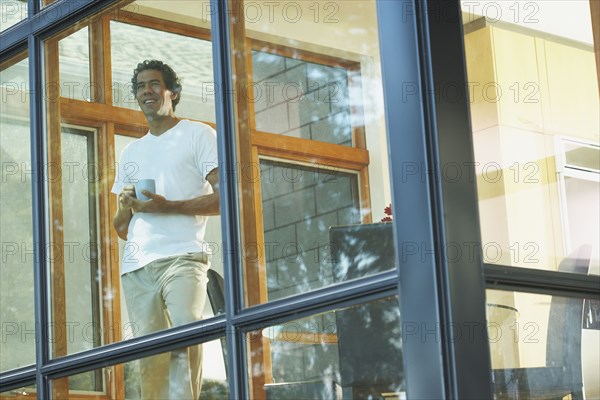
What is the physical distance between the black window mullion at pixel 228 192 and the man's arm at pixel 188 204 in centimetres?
3

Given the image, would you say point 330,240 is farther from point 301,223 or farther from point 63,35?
point 63,35

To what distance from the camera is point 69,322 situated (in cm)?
278

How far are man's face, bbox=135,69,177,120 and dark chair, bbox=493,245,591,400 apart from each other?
1001 millimetres

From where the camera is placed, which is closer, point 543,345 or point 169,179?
point 543,345

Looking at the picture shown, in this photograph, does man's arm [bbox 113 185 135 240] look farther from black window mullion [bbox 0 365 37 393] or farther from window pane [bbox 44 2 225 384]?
black window mullion [bbox 0 365 37 393]

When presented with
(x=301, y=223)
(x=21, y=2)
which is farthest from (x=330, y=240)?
(x=21, y=2)

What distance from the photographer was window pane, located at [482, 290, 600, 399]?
1984 mm

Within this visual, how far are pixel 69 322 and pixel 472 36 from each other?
1.24 meters

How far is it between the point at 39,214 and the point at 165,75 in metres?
0.53

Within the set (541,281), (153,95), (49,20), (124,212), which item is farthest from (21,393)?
(541,281)

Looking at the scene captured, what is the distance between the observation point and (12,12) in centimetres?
315

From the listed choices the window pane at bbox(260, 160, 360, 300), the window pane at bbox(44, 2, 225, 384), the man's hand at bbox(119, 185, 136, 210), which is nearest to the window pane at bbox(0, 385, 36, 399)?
the window pane at bbox(44, 2, 225, 384)

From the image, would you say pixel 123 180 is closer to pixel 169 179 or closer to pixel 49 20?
pixel 169 179

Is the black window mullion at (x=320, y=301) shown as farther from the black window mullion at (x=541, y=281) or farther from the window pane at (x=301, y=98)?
the window pane at (x=301, y=98)
